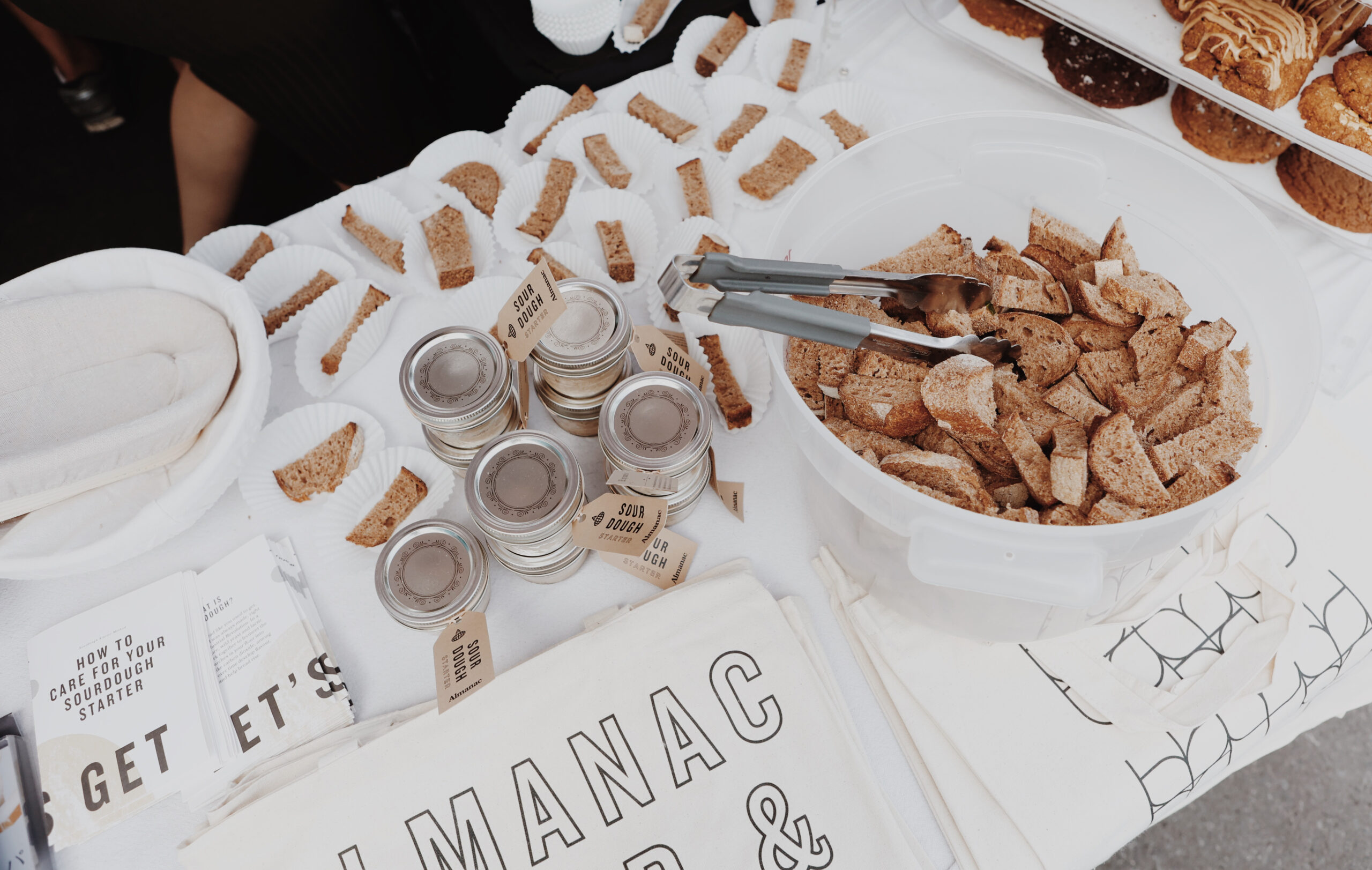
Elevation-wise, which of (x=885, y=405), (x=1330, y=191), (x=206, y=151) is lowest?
(x=206, y=151)

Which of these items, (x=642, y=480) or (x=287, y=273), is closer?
(x=642, y=480)

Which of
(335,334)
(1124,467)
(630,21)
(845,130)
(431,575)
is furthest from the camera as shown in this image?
(630,21)

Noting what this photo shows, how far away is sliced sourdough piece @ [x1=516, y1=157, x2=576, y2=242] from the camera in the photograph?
3.55 feet

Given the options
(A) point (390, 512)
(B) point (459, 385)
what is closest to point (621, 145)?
(B) point (459, 385)

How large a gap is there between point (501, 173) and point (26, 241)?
164 centimetres

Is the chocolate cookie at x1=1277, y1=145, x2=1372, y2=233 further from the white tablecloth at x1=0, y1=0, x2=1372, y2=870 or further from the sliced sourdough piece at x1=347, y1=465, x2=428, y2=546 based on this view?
the sliced sourdough piece at x1=347, y1=465, x2=428, y2=546

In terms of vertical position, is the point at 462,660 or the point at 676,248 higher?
the point at 676,248

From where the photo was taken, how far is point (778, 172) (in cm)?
112

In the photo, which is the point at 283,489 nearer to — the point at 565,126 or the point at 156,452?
the point at 156,452

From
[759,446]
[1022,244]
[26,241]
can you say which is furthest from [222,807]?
[26,241]

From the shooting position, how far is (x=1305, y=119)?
918 mm

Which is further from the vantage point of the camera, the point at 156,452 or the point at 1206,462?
the point at 156,452

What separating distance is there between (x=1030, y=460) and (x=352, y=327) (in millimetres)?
833

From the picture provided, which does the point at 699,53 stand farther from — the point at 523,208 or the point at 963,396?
the point at 963,396
